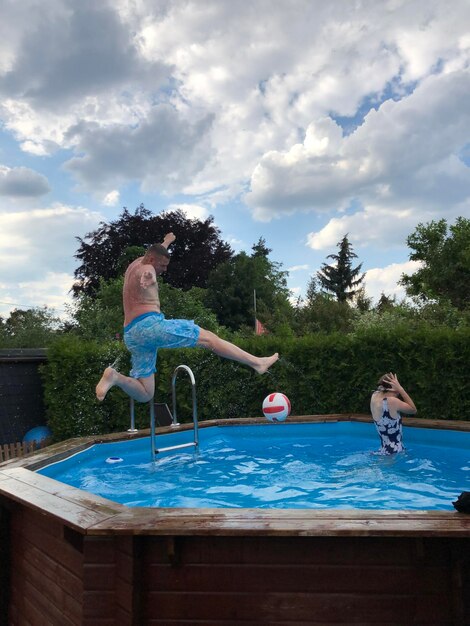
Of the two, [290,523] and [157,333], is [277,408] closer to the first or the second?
[157,333]

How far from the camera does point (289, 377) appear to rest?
989cm

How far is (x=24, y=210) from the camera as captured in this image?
1562 centimetres

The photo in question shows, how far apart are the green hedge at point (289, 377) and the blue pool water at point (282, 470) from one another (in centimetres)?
101

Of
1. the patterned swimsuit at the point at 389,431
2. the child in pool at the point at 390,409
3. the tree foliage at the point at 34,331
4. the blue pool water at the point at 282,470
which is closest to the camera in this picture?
the blue pool water at the point at 282,470

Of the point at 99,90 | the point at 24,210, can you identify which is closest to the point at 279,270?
the point at 24,210

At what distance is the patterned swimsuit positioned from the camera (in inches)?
256

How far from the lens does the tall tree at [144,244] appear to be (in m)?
27.4

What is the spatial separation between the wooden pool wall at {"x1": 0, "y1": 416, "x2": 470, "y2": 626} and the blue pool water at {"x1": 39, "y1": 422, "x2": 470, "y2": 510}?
2206mm

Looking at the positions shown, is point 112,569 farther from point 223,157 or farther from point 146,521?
point 223,157

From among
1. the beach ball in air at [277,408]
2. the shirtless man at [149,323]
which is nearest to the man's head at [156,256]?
the shirtless man at [149,323]

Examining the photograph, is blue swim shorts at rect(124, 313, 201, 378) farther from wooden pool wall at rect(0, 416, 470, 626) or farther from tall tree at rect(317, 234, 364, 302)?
tall tree at rect(317, 234, 364, 302)

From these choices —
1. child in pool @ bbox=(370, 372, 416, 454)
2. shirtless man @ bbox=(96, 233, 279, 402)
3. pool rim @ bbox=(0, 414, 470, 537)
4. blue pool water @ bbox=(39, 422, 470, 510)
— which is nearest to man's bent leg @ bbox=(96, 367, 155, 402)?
shirtless man @ bbox=(96, 233, 279, 402)

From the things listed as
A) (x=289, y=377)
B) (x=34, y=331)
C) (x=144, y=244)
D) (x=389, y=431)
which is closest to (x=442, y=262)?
(x=144, y=244)

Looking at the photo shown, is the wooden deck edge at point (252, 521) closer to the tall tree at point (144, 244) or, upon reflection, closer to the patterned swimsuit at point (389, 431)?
the patterned swimsuit at point (389, 431)
